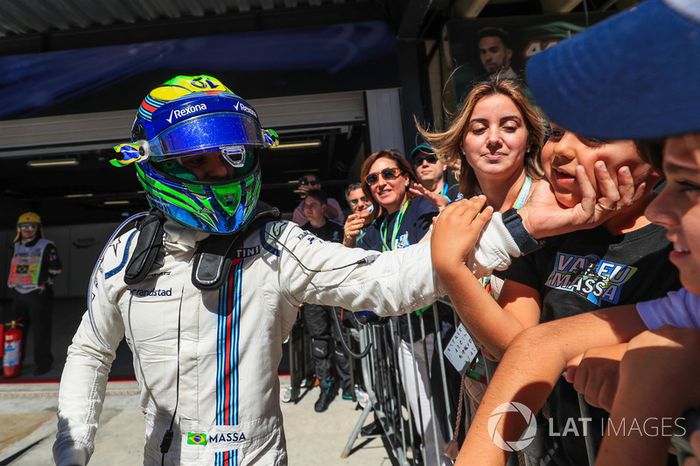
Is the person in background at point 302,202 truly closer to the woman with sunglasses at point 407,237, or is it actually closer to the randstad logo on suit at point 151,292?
the woman with sunglasses at point 407,237

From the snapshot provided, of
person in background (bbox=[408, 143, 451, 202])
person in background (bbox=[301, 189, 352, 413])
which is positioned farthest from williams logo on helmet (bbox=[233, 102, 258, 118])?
person in background (bbox=[301, 189, 352, 413])

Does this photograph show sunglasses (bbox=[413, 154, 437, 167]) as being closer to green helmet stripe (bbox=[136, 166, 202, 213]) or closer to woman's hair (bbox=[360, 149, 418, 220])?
woman's hair (bbox=[360, 149, 418, 220])

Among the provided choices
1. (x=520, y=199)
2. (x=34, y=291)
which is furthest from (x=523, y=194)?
(x=34, y=291)

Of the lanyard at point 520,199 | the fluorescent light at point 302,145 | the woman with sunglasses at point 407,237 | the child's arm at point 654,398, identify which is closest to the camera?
the child's arm at point 654,398

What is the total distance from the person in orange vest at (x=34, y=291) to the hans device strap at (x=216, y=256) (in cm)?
613

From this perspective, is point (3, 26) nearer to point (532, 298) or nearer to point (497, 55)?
point (497, 55)

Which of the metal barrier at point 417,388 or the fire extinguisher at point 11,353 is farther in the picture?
the fire extinguisher at point 11,353

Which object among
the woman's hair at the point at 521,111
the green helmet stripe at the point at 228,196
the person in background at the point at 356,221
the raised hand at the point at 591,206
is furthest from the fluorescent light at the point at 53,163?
the raised hand at the point at 591,206

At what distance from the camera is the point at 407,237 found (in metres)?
2.86

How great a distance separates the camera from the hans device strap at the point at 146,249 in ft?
4.79

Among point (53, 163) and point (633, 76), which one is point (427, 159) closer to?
point (633, 76)

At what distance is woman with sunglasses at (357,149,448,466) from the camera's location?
263 cm

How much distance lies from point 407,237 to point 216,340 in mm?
1642

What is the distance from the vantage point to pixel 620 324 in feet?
Answer: 3.24
